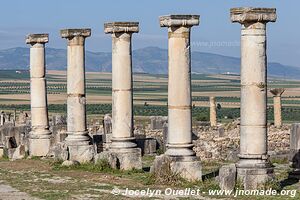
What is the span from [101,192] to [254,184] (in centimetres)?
340

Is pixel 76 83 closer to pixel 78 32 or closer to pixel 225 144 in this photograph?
pixel 78 32

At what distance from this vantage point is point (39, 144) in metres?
28.0

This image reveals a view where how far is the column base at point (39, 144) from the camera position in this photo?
27938mm

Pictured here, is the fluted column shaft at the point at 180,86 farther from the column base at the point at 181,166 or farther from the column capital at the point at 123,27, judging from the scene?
the column capital at the point at 123,27

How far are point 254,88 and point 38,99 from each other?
11.6 meters

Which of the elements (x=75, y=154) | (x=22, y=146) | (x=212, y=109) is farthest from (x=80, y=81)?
(x=212, y=109)

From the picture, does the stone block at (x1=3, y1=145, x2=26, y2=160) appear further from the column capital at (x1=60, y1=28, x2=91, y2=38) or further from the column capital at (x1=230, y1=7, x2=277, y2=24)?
the column capital at (x1=230, y1=7, x2=277, y2=24)

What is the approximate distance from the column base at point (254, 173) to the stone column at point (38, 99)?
1116 centimetres

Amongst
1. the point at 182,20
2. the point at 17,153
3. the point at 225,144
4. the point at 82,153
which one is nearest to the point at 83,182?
the point at 82,153

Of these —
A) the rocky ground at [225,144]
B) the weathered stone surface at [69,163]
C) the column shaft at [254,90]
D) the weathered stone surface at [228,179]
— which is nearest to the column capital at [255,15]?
the column shaft at [254,90]

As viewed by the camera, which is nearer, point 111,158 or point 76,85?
point 111,158

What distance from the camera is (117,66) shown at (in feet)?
75.7

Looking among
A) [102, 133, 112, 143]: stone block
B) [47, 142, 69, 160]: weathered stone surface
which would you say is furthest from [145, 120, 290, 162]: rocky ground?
[47, 142, 69, 160]: weathered stone surface

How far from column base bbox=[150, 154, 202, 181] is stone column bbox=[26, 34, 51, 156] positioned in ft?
28.6
